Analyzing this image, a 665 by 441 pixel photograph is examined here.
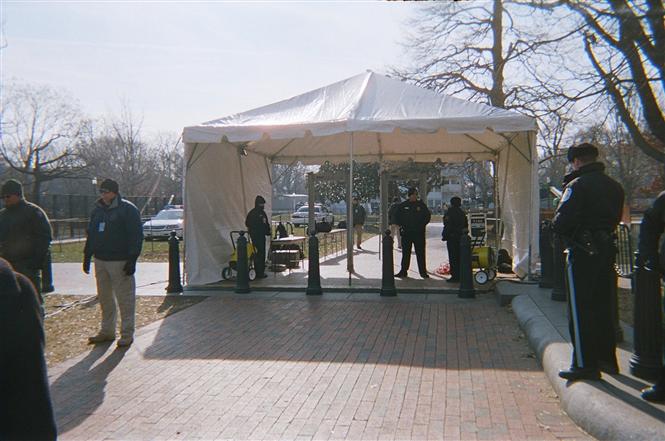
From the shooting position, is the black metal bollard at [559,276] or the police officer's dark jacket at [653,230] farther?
the black metal bollard at [559,276]

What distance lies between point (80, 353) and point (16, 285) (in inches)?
228

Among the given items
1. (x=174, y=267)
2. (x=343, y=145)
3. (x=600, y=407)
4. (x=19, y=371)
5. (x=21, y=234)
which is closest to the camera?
(x=19, y=371)

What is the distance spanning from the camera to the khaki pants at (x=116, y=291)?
7.47 m

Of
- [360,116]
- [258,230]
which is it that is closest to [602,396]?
[360,116]

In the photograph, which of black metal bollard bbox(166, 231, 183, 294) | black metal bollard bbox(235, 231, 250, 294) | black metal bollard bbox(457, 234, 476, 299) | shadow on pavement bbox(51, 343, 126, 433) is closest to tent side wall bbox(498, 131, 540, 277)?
black metal bollard bbox(457, 234, 476, 299)

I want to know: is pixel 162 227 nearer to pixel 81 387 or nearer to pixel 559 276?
pixel 559 276

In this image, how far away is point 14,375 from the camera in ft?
6.33

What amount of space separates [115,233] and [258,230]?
5.49m

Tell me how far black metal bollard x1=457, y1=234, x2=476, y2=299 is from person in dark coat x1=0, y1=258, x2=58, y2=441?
346 inches

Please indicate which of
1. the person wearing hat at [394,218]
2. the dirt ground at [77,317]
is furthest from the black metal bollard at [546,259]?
the dirt ground at [77,317]

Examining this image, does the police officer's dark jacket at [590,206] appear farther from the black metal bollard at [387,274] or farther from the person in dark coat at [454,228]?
the person in dark coat at [454,228]

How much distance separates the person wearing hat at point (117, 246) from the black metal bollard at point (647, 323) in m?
5.52

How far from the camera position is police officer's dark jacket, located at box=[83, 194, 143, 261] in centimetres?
741

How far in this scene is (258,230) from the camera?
1280 cm
